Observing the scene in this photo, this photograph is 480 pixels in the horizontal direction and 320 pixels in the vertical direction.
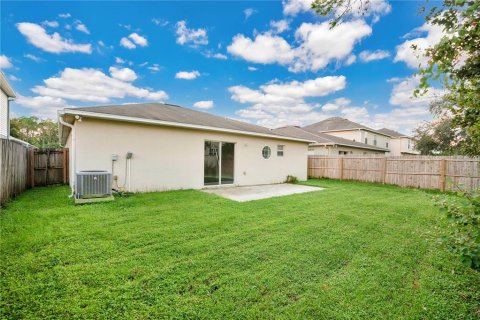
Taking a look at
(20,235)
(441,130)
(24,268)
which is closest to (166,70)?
(20,235)

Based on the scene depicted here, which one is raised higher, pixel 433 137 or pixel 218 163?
pixel 433 137

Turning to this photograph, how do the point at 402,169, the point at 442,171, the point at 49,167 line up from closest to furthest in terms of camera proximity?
the point at 49,167
the point at 442,171
the point at 402,169

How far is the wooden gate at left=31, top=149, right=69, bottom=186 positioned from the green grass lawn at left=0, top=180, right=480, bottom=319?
181 inches

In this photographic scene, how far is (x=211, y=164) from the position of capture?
30.2ft

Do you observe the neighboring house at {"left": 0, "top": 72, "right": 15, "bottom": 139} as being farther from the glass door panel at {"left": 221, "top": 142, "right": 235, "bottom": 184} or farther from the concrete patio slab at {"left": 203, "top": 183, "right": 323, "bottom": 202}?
the concrete patio slab at {"left": 203, "top": 183, "right": 323, "bottom": 202}

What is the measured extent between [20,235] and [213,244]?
3115mm

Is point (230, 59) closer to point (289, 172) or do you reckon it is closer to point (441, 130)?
point (289, 172)

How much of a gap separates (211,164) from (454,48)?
798 cm

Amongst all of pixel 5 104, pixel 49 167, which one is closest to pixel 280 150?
pixel 49 167

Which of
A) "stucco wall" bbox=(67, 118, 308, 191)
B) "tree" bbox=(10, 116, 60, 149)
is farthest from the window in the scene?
"tree" bbox=(10, 116, 60, 149)

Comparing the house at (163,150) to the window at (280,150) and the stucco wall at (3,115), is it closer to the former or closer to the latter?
the window at (280,150)

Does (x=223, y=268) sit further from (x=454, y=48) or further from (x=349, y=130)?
(x=349, y=130)

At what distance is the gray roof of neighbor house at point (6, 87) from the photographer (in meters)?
9.95

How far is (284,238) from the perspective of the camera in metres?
3.78
